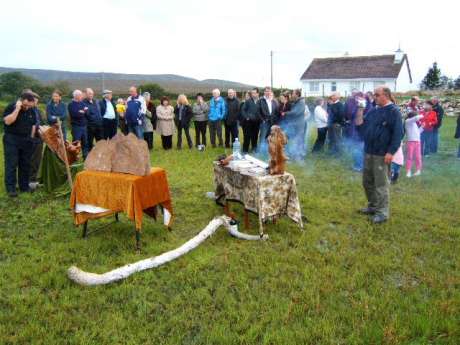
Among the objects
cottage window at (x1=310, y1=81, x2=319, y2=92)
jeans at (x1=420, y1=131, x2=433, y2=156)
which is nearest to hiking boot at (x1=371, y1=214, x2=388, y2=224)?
jeans at (x1=420, y1=131, x2=433, y2=156)

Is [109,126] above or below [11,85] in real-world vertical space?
below

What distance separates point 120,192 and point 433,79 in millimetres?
57681

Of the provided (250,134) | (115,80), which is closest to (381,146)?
(250,134)

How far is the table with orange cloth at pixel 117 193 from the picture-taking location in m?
4.70

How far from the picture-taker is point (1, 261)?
4648mm

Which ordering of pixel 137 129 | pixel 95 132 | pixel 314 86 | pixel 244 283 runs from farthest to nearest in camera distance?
pixel 314 86 < pixel 137 129 < pixel 95 132 < pixel 244 283

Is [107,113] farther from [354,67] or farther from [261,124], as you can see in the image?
[354,67]

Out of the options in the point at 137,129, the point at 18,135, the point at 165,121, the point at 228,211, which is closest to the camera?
the point at 228,211

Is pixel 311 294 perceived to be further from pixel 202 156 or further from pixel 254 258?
pixel 202 156

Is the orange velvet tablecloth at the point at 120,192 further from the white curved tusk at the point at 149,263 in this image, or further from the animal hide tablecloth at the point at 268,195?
the animal hide tablecloth at the point at 268,195

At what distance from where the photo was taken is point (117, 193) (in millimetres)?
4762

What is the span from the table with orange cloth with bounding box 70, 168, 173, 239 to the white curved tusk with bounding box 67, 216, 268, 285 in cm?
54

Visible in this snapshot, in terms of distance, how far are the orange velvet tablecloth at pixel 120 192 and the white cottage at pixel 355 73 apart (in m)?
35.6

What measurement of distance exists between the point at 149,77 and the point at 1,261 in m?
45.1
